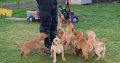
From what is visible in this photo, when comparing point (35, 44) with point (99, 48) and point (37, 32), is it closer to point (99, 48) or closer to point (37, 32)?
point (99, 48)

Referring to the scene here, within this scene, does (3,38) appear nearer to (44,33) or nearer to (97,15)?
(44,33)

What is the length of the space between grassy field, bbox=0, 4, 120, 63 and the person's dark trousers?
337 millimetres

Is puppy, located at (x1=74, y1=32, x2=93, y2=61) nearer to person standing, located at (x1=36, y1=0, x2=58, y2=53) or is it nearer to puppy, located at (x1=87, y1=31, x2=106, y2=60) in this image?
puppy, located at (x1=87, y1=31, x2=106, y2=60)

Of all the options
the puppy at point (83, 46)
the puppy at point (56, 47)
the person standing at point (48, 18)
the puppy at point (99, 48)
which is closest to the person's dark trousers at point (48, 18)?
the person standing at point (48, 18)

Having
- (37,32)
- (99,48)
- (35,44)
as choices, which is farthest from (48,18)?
(37,32)

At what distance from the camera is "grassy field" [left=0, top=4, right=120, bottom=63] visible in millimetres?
5356

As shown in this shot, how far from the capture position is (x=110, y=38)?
6.90 meters

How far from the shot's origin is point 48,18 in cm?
532

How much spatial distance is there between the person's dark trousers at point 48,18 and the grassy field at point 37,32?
337 mm

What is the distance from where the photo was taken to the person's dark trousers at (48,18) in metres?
5.26

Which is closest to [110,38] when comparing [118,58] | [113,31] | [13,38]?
[113,31]

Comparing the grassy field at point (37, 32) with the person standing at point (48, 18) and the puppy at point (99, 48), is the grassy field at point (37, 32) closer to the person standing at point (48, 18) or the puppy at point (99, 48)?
the puppy at point (99, 48)

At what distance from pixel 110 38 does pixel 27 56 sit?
2.10 meters

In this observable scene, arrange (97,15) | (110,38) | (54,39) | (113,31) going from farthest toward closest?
(97,15) < (113,31) < (110,38) < (54,39)
